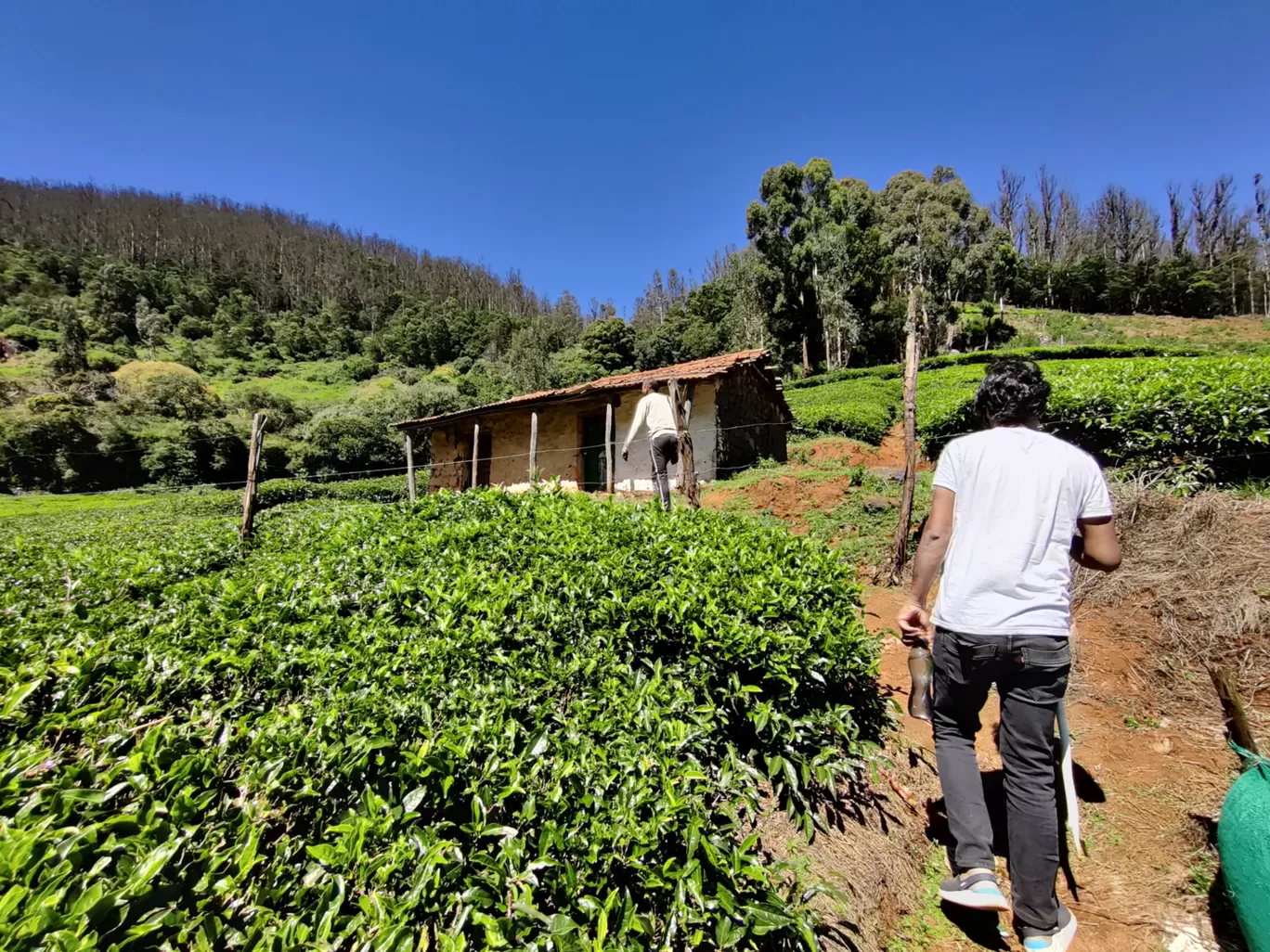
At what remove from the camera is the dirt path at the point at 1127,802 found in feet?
7.23

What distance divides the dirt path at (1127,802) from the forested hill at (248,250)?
8352cm

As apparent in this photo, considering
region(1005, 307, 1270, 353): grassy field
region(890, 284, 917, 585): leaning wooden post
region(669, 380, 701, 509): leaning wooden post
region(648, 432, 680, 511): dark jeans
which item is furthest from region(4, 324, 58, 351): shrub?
region(1005, 307, 1270, 353): grassy field

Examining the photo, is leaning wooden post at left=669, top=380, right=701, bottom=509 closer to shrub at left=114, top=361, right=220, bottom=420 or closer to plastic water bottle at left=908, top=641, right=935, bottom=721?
plastic water bottle at left=908, top=641, right=935, bottom=721

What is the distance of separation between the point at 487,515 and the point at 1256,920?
457 cm

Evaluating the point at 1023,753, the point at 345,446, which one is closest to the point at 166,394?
the point at 345,446

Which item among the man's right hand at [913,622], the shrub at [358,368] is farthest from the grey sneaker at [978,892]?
the shrub at [358,368]

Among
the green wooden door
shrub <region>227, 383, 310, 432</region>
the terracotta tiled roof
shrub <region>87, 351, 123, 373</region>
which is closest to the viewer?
the terracotta tiled roof

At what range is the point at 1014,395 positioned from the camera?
7.66 ft

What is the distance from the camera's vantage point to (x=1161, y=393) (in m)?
6.43

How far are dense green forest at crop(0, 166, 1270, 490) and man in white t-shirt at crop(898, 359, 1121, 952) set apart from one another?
3218 cm

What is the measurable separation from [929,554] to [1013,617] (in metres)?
0.38

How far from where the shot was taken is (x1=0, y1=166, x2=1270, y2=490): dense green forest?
29845 mm

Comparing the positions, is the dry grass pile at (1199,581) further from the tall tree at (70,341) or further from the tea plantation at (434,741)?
the tall tree at (70,341)

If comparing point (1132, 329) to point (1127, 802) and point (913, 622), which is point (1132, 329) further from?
point (913, 622)
